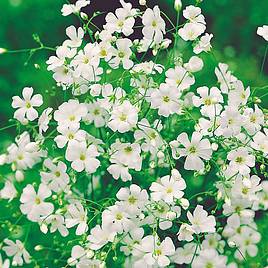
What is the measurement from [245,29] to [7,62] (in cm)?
135

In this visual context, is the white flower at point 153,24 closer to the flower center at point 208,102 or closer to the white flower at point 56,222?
the flower center at point 208,102

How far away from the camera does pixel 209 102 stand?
1.49 m

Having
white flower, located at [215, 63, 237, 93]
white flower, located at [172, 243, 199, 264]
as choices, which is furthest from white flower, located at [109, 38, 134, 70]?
white flower, located at [172, 243, 199, 264]

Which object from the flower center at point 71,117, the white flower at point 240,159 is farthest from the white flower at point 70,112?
the white flower at point 240,159

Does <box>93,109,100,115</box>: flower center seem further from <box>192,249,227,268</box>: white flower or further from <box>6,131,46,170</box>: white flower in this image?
<box>192,249,227,268</box>: white flower

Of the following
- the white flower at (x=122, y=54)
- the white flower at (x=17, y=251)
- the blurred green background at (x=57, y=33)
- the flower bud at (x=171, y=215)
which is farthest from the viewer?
the blurred green background at (x=57, y=33)

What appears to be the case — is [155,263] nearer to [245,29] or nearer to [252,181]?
[252,181]

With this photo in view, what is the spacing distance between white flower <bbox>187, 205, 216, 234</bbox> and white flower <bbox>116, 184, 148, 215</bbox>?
11 cm

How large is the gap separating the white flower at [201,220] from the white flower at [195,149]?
9 cm

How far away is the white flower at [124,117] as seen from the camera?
1.41 meters

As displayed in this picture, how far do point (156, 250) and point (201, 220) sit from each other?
111mm

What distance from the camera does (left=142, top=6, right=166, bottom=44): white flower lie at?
1501 mm

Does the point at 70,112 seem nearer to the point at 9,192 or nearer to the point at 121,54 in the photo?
the point at 121,54

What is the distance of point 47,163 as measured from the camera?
5.11ft
